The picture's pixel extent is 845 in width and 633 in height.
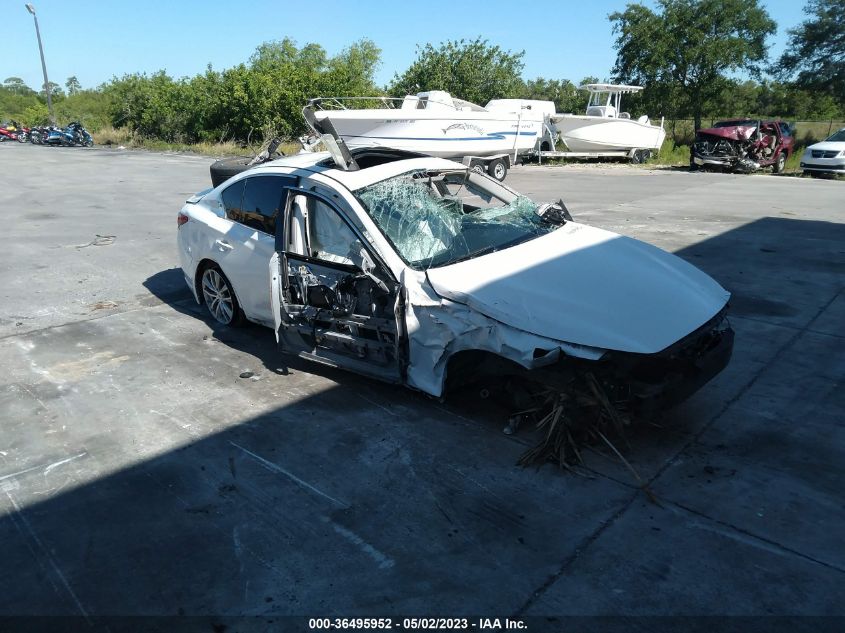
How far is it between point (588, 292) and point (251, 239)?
2.96 m

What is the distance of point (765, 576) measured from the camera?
291 cm

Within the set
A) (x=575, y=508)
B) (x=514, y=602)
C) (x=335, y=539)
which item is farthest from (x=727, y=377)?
(x=335, y=539)

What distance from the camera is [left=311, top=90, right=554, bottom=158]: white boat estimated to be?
61.0 feet

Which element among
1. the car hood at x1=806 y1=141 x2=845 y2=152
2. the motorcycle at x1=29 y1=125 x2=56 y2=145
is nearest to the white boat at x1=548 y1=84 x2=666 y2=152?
the car hood at x1=806 y1=141 x2=845 y2=152

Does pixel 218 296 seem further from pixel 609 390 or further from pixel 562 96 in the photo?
pixel 562 96

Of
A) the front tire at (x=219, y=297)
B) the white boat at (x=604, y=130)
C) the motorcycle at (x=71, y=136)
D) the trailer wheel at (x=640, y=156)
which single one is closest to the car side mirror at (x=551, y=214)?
the front tire at (x=219, y=297)

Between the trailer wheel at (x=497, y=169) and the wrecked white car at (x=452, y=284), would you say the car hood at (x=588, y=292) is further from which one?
the trailer wheel at (x=497, y=169)

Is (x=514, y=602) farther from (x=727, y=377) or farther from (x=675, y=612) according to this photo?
(x=727, y=377)

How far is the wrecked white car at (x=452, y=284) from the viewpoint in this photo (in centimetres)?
371

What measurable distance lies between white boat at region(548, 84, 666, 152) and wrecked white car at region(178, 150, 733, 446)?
20.4 meters

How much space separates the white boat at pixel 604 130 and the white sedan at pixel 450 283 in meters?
20.4

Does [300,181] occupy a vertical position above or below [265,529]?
above

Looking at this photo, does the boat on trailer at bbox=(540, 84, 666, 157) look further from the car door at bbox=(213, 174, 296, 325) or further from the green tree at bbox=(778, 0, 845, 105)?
the car door at bbox=(213, 174, 296, 325)

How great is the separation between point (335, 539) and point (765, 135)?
73.9ft
